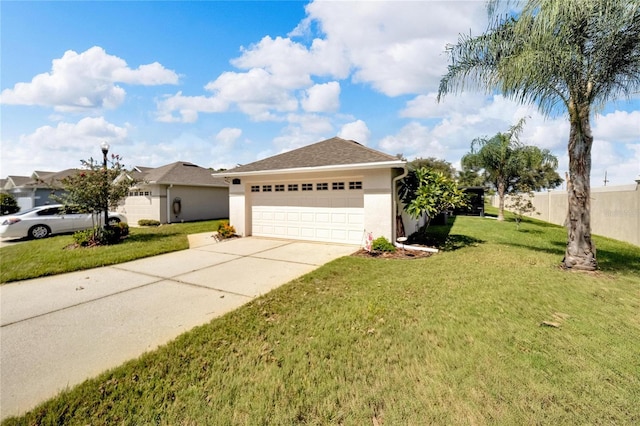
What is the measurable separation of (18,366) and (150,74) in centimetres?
1117

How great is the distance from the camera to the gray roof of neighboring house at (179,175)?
58.0 feet

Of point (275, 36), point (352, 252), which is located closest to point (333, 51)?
point (275, 36)

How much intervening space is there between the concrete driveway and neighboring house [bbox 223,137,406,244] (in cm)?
193

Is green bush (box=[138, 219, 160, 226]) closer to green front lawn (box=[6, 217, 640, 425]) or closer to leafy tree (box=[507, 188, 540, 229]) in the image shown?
green front lawn (box=[6, 217, 640, 425])

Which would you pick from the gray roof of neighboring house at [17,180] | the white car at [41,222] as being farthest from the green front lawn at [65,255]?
the gray roof of neighboring house at [17,180]

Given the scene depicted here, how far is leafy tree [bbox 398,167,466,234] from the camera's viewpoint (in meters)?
9.09

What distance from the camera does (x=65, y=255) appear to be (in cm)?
855

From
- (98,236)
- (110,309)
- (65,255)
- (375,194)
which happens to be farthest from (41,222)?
(375,194)

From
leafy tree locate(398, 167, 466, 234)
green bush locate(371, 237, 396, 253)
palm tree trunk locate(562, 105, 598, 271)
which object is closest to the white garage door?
green bush locate(371, 237, 396, 253)

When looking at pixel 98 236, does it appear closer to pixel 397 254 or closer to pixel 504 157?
pixel 397 254

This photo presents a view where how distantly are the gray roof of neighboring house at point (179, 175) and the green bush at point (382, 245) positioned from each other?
13946 mm

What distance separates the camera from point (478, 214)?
25.8m

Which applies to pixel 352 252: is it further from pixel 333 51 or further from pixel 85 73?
pixel 85 73

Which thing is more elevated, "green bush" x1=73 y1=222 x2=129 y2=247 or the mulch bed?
"green bush" x1=73 y1=222 x2=129 y2=247
